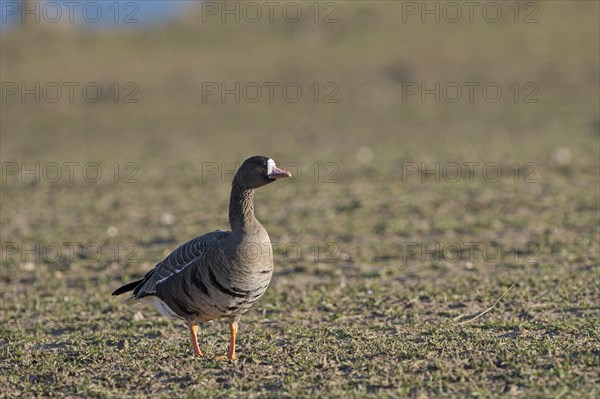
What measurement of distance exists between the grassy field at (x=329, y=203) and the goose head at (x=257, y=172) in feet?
4.64

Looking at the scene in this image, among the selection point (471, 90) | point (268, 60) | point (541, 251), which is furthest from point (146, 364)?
point (268, 60)

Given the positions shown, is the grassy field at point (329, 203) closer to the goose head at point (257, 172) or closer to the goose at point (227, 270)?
the goose at point (227, 270)

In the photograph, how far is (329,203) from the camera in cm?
1497

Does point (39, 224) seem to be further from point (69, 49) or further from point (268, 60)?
point (69, 49)

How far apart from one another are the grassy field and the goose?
1.42ft

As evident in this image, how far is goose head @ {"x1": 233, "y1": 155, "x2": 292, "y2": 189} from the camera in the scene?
23.0 feet

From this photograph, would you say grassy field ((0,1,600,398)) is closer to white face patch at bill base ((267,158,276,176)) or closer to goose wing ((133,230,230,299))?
goose wing ((133,230,230,299))

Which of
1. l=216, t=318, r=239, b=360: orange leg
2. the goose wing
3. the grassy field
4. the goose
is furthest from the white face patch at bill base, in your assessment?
the grassy field

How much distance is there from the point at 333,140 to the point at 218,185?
662 cm

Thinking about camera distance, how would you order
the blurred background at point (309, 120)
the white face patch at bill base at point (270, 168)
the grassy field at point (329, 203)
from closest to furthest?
the grassy field at point (329, 203) → the white face patch at bill base at point (270, 168) → the blurred background at point (309, 120)

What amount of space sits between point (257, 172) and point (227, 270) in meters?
0.91

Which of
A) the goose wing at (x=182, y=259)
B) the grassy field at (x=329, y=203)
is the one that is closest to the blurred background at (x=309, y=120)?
the grassy field at (x=329, y=203)

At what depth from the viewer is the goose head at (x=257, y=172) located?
7.01m

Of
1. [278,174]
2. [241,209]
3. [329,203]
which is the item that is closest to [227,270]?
[241,209]
